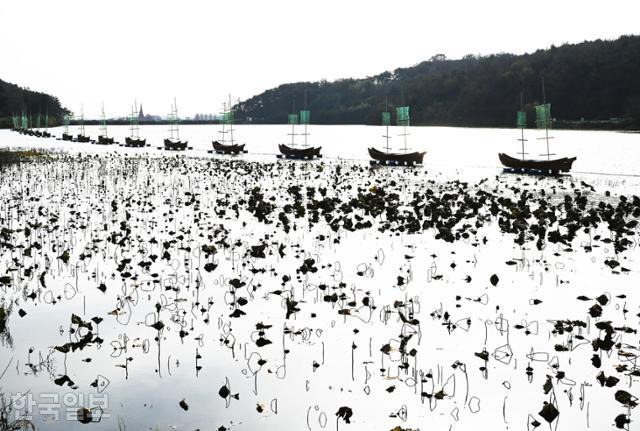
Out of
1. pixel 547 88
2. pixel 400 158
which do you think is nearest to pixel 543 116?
pixel 400 158

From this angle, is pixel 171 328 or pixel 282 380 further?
pixel 171 328

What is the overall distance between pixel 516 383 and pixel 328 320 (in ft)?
9.25

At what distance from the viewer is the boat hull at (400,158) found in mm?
48750

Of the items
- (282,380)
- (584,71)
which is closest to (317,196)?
(282,380)

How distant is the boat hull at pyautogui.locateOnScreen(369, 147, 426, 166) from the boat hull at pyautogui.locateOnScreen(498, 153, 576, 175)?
7.52 m

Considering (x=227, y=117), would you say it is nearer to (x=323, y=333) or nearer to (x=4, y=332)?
(x=4, y=332)

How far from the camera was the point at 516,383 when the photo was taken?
5824mm

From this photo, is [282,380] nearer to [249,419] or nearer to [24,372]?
[249,419]

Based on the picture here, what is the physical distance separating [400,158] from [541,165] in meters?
12.3

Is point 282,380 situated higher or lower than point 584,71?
lower

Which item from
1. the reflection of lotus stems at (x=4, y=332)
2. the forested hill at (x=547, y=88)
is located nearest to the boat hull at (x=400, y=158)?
the reflection of lotus stems at (x=4, y=332)

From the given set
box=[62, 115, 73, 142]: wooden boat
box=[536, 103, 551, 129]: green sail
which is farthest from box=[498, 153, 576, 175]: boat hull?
box=[62, 115, 73, 142]: wooden boat

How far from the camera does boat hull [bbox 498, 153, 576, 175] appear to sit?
132 feet

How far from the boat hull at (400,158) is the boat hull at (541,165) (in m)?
7.52
